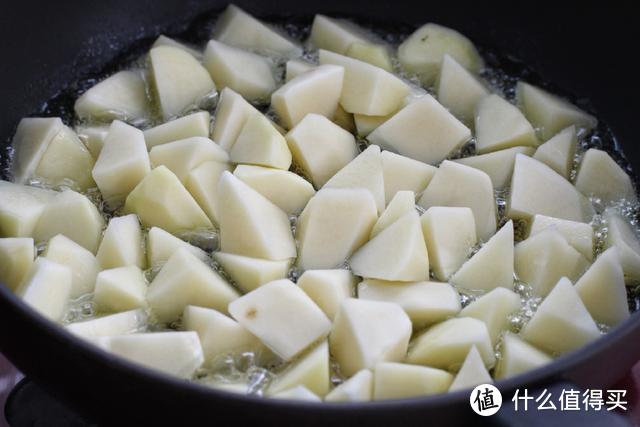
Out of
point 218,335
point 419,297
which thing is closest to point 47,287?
point 218,335

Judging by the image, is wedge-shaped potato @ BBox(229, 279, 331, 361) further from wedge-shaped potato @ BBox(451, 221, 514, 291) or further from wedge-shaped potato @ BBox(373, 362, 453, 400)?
wedge-shaped potato @ BBox(451, 221, 514, 291)

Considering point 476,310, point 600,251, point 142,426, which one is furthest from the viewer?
point 600,251

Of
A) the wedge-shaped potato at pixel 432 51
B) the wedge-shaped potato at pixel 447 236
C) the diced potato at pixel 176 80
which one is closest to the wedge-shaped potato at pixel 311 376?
the wedge-shaped potato at pixel 447 236

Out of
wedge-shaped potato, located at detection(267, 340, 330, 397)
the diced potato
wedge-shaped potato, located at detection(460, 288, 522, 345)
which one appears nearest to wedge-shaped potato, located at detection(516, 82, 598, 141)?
wedge-shaped potato, located at detection(460, 288, 522, 345)

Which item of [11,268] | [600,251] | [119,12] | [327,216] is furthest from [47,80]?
[600,251]

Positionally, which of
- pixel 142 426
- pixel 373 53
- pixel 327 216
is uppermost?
pixel 373 53

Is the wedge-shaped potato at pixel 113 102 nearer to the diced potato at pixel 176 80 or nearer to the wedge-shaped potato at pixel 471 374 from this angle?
the diced potato at pixel 176 80

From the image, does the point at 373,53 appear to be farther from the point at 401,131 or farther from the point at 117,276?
the point at 117,276
